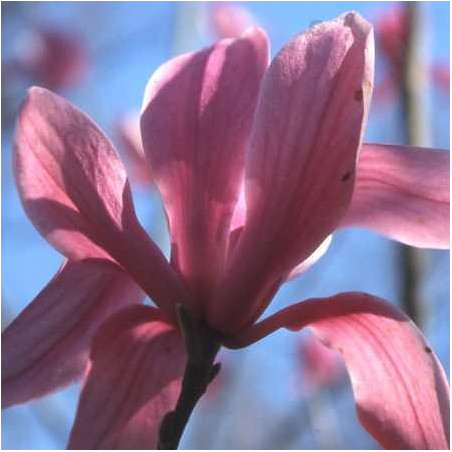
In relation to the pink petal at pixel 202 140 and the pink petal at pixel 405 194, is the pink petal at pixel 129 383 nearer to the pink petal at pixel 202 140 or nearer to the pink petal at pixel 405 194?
the pink petal at pixel 202 140

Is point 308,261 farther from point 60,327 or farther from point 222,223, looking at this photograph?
point 60,327

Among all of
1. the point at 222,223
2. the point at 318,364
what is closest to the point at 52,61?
the point at 318,364

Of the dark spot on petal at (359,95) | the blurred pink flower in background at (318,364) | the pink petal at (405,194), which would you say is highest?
the dark spot on petal at (359,95)

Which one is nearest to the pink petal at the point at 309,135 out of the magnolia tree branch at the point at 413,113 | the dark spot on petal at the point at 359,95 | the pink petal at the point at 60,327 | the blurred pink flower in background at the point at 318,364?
the dark spot on petal at the point at 359,95

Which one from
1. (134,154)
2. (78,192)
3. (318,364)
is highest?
(78,192)

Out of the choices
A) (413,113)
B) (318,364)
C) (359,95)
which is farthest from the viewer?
(318,364)

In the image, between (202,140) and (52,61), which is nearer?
(202,140)

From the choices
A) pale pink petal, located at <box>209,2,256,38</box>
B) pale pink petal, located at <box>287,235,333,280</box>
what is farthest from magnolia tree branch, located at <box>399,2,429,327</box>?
pale pink petal, located at <box>287,235,333,280</box>
